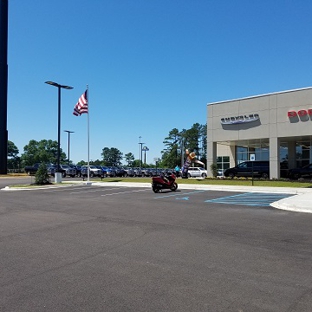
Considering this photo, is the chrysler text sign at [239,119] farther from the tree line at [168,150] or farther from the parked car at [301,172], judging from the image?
the tree line at [168,150]

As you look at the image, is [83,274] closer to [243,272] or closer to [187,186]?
[243,272]

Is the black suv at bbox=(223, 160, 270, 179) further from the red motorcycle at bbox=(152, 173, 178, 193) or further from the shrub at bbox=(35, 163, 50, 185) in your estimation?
the shrub at bbox=(35, 163, 50, 185)

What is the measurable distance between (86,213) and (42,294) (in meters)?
7.35

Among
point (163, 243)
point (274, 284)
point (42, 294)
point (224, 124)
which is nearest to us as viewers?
point (42, 294)

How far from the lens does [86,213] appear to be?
37.6 ft

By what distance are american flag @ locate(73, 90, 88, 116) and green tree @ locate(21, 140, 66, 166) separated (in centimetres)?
8320

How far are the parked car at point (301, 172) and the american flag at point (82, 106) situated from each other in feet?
63.9

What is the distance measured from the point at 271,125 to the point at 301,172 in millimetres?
4971

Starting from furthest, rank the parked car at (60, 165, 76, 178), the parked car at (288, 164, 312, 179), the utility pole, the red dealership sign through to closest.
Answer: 1. the utility pole
2. the parked car at (60, 165, 76, 178)
3. the parked car at (288, 164, 312, 179)
4. the red dealership sign

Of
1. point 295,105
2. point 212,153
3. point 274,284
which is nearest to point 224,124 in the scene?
point 212,153

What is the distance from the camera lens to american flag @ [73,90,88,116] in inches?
1152

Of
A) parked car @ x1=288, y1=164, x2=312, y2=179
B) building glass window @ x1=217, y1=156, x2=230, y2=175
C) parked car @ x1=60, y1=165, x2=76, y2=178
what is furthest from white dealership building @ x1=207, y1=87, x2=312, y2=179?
parked car @ x1=60, y1=165, x2=76, y2=178

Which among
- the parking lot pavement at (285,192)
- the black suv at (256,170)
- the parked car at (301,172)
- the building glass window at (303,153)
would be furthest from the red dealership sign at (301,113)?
the parking lot pavement at (285,192)

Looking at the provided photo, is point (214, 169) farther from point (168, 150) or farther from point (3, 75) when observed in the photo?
point (168, 150)
